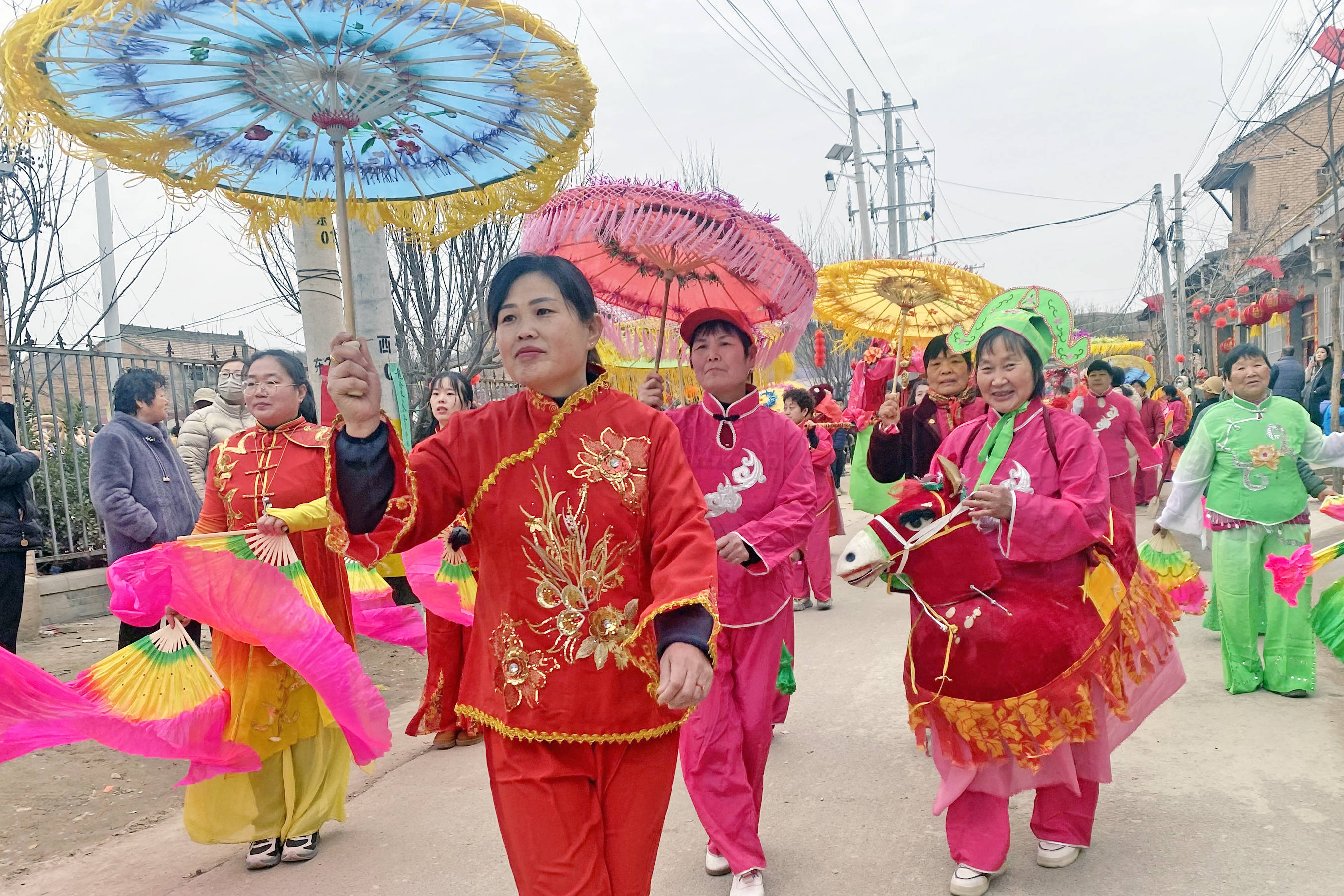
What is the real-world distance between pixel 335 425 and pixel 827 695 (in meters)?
4.04

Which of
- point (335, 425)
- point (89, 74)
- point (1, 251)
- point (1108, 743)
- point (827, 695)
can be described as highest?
point (1, 251)

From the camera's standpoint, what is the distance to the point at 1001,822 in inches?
126

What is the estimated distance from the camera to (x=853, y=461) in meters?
4.88

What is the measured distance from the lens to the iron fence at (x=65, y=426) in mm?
7531

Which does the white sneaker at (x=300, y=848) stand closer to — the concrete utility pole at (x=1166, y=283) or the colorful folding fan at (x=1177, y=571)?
the colorful folding fan at (x=1177, y=571)

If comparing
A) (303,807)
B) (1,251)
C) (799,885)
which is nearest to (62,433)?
(1,251)

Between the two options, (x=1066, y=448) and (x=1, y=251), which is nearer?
(x=1066, y=448)

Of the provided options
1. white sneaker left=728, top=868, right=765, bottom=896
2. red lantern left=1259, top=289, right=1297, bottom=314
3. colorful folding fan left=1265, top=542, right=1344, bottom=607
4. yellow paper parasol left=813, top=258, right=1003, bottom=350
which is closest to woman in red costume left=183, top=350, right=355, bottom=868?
white sneaker left=728, top=868, right=765, bottom=896

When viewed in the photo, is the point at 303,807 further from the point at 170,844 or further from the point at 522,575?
the point at 522,575

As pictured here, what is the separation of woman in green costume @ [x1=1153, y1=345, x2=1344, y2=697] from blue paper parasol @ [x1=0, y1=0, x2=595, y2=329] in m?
4.01

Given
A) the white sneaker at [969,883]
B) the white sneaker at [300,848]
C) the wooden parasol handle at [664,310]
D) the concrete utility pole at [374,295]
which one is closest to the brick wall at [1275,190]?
the concrete utility pole at [374,295]

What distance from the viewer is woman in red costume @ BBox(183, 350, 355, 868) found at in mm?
3525

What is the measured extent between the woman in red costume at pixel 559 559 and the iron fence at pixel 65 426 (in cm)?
639

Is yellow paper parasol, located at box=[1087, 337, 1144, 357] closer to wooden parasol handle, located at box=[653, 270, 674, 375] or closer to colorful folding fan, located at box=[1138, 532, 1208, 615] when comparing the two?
colorful folding fan, located at box=[1138, 532, 1208, 615]
